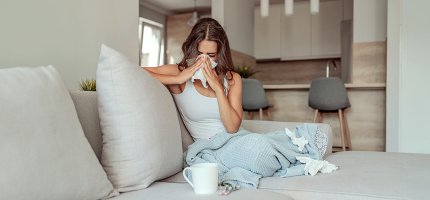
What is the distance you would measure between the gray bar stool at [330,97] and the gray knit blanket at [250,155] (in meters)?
2.38

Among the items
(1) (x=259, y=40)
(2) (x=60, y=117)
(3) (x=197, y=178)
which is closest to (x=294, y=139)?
(3) (x=197, y=178)

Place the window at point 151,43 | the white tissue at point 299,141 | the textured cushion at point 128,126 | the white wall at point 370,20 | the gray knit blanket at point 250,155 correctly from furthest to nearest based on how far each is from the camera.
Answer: the window at point 151,43 < the white wall at point 370,20 < the white tissue at point 299,141 < the gray knit blanket at point 250,155 < the textured cushion at point 128,126

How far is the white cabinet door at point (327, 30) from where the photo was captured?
6117mm

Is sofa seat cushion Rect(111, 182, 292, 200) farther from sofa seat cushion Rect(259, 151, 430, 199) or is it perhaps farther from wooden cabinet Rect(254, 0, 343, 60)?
wooden cabinet Rect(254, 0, 343, 60)

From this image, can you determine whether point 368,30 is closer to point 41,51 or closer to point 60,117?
point 41,51

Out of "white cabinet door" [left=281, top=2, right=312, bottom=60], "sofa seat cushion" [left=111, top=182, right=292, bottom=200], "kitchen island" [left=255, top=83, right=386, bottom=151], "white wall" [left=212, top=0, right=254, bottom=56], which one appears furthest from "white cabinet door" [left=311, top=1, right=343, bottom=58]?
"sofa seat cushion" [left=111, top=182, right=292, bottom=200]

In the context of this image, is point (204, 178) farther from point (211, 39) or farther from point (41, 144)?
point (211, 39)

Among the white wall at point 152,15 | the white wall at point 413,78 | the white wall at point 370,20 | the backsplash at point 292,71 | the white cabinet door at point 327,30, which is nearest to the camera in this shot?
the white wall at point 413,78

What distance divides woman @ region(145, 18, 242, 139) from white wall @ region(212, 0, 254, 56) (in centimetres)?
321

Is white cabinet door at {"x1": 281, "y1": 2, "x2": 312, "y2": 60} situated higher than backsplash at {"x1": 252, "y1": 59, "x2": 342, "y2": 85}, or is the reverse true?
white cabinet door at {"x1": 281, "y1": 2, "x2": 312, "y2": 60}

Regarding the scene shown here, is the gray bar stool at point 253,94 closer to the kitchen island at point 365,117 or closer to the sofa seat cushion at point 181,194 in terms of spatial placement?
the kitchen island at point 365,117

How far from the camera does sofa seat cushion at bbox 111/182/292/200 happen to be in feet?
3.52

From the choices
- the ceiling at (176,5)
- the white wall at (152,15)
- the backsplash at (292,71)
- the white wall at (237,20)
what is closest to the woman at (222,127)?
the white wall at (237,20)

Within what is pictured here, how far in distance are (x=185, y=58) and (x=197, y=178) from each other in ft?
2.78
